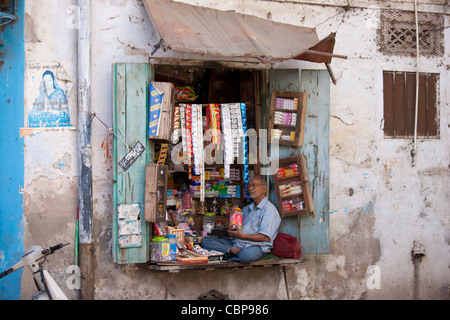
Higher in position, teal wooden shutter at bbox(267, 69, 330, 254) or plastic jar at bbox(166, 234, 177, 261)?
teal wooden shutter at bbox(267, 69, 330, 254)

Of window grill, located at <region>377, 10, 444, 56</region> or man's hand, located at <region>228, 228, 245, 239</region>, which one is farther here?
window grill, located at <region>377, 10, 444, 56</region>

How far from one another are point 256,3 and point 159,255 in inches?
119

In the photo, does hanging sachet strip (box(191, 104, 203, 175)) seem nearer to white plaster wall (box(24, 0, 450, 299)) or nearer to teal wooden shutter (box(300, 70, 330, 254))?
white plaster wall (box(24, 0, 450, 299))

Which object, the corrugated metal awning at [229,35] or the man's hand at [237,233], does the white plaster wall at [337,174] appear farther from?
the man's hand at [237,233]

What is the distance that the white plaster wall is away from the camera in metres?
5.31

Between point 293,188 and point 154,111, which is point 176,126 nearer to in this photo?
point 154,111

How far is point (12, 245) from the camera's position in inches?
205

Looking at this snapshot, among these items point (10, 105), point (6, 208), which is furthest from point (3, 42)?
point (6, 208)

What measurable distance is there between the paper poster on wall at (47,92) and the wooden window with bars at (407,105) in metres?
3.75

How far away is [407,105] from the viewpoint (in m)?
6.18

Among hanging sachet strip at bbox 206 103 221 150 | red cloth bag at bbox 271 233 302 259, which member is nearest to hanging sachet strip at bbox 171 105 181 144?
hanging sachet strip at bbox 206 103 221 150

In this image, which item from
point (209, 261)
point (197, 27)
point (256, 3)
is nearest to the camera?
point (197, 27)

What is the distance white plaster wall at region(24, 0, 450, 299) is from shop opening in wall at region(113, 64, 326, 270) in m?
0.33

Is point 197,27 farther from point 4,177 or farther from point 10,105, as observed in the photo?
point 4,177
